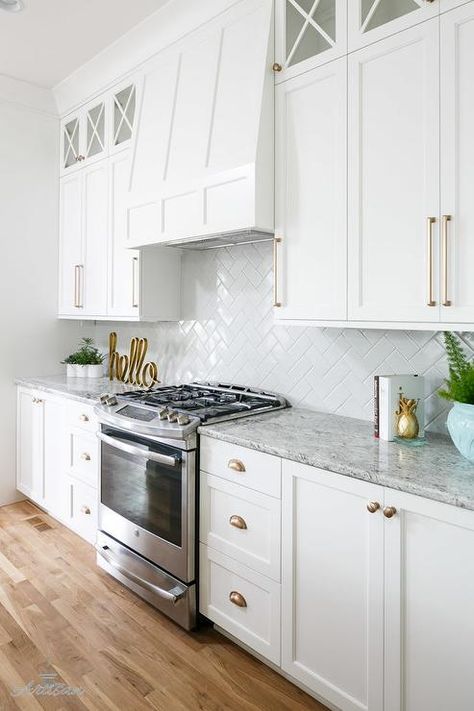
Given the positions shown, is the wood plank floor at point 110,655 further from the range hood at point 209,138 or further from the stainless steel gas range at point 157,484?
the range hood at point 209,138

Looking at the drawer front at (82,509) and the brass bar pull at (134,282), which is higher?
the brass bar pull at (134,282)

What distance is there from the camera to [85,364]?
3.61 metres

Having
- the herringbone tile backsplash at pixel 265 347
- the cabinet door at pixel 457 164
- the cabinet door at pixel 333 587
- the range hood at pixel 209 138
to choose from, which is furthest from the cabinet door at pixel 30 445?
the cabinet door at pixel 457 164

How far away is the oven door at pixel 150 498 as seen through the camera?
6.93 ft

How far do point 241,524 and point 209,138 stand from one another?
168 centimetres

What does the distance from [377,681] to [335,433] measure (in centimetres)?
82

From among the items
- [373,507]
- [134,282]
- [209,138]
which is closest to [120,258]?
[134,282]

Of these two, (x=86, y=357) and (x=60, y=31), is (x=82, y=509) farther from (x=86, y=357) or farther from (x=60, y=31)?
(x=60, y=31)

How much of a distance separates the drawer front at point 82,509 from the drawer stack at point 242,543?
3.25 feet

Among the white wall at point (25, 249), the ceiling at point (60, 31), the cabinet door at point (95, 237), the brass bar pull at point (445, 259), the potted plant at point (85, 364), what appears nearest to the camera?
the brass bar pull at point (445, 259)

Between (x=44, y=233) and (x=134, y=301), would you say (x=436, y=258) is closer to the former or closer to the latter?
→ (x=134, y=301)

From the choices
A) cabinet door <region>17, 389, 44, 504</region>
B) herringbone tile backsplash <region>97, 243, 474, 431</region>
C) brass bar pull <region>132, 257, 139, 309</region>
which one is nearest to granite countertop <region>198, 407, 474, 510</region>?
herringbone tile backsplash <region>97, 243, 474, 431</region>

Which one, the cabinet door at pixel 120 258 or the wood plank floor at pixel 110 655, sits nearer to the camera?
the wood plank floor at pixel 110 655

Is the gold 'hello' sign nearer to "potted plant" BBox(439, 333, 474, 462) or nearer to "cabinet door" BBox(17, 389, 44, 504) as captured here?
"cabinet door" BBox(17, 389, 44, 504)
